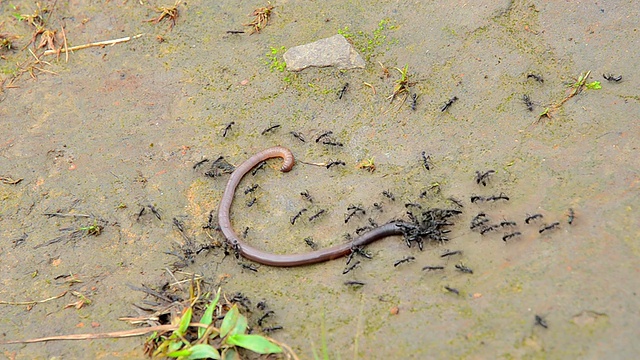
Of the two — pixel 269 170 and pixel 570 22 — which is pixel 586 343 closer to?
pixel 269 170

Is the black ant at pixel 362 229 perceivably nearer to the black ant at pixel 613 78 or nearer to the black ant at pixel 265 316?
the black ant at pixel 265 316

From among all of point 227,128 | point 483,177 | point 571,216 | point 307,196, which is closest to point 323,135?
point 307,196

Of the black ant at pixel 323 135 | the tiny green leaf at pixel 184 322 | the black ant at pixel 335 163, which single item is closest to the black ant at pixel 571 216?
the black ant at pixel 335 163

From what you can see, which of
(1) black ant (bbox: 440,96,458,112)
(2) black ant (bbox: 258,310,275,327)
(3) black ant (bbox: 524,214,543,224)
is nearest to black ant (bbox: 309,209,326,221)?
(2) black ant (bbox: 258,310,275,327)

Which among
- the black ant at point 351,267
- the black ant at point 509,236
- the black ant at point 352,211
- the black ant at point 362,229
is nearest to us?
the black ant at point 509,236

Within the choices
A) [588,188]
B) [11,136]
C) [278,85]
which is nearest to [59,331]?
[11,136]

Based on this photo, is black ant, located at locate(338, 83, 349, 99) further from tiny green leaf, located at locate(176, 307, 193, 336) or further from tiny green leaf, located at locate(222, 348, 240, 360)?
tiny green leaf, located at locate(222, 348, 240, 360)
